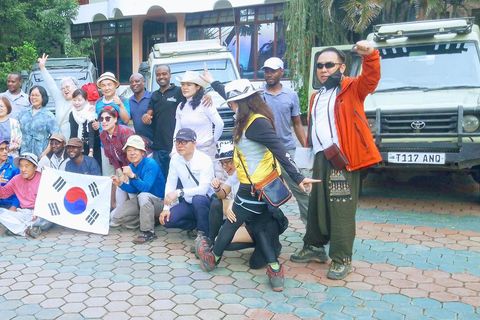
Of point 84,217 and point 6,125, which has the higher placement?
point 6,125

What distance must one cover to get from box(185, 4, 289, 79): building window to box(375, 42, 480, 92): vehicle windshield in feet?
39.1

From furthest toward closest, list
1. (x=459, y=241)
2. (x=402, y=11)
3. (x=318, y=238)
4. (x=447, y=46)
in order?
1. (x=402, y=11)
2. (x=447, y=46)
3. (x=459, y=241)
4. (x=318, y=238)

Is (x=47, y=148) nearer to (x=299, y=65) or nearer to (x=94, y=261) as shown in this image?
(x=94, y=261)

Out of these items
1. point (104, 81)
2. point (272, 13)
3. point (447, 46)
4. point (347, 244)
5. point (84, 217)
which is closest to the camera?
point (347, 244)

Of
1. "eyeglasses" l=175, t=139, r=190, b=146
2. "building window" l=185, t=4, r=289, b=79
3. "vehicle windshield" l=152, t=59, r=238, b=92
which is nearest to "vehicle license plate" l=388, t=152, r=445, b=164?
"eyeglasses" l=175, t=139, r=190, b=146

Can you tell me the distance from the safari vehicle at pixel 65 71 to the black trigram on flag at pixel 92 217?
653 centimetres

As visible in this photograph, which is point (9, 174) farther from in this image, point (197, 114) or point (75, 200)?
point (197, 114)

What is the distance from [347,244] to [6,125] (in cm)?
493

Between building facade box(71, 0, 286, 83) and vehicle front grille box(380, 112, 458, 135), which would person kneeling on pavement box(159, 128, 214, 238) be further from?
building facade box(71, 0, 286, 83)

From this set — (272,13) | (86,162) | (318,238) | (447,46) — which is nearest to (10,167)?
(86,162)

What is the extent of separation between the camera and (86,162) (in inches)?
254

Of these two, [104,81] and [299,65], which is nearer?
[104,81]

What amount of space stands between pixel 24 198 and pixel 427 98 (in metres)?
5.44

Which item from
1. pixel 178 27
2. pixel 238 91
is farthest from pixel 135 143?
pixel 178 27
